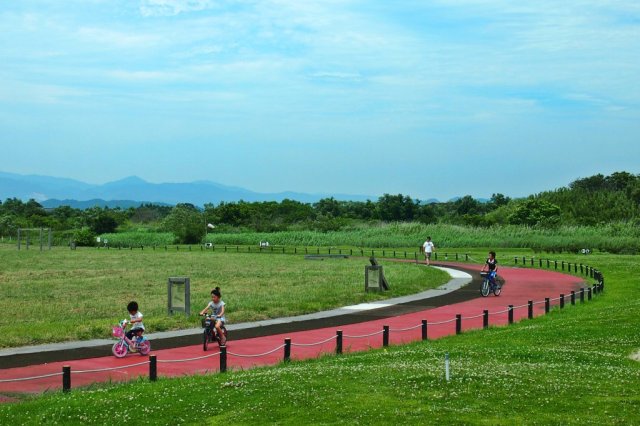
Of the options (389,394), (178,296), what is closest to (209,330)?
(178,296)

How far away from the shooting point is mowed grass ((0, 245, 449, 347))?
23.8 m

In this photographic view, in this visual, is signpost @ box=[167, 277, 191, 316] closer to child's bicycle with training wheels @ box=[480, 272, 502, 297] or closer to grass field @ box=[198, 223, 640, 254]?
child's bicycle with training wheels @ box=[480, 272, 502, 297]

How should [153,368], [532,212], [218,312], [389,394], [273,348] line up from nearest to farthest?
[389,394] → [153,368] → [218,312] → [273,348] → [532,212]

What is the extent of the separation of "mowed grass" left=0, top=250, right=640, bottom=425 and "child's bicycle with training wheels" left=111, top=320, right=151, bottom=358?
12.1ft

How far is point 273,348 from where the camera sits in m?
19.8

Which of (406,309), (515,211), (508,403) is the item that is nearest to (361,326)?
(406,309)

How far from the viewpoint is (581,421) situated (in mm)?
11234

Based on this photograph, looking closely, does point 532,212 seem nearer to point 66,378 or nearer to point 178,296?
point 178,296

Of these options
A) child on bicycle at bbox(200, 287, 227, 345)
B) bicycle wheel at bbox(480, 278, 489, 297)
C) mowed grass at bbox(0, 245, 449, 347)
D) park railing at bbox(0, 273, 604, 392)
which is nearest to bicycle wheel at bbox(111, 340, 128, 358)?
park railing at bbox(0, 273, 604, 392)

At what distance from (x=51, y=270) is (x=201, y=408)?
1668 inches

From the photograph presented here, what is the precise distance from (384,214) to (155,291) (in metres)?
113

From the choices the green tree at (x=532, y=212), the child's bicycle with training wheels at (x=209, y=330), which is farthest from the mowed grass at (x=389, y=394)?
the green tree at (x=532, y=212)

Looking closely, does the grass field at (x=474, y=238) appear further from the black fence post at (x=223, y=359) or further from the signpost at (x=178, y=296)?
the black fence post at (x=223, y=359)

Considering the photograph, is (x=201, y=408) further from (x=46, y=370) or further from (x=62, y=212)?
(x=62, y=212)
